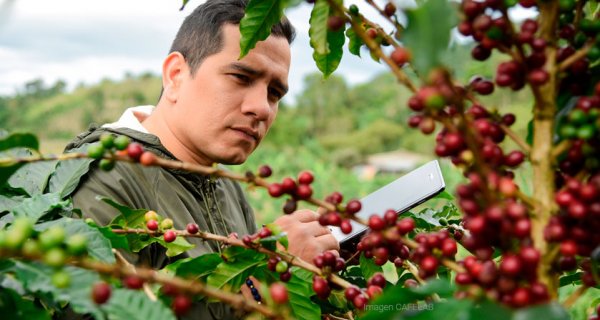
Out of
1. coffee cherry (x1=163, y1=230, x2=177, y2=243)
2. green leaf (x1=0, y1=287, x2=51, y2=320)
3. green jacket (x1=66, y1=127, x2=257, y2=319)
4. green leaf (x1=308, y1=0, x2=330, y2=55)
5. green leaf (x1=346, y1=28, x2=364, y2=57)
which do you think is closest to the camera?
green leaf (x1=0, y1=287, x2=51, y2=320)

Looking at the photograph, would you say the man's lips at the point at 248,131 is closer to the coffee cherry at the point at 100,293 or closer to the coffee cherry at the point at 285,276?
the coffee cherry at the point at 285,276

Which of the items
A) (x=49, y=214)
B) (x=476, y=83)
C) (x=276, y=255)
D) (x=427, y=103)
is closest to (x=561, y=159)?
(x=476, y=83)

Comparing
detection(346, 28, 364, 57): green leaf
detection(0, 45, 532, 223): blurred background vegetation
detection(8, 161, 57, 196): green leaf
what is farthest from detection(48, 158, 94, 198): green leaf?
detection(0, 45, 532, 223): blurred background vegetation

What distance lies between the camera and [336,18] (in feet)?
2.28

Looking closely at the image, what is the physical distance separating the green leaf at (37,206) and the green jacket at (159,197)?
0.93ft

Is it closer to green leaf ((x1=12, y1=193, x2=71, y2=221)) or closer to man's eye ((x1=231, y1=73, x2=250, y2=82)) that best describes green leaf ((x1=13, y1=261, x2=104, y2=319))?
green leaf ((x1=12, y1=193, x2=71, y2=221))

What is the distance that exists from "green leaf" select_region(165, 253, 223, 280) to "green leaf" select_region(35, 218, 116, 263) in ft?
0.49

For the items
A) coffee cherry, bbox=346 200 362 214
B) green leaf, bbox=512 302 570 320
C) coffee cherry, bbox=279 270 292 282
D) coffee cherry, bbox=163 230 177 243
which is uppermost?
coffee cherry, bbox=163 230 177 243

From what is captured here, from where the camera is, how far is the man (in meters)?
1.56

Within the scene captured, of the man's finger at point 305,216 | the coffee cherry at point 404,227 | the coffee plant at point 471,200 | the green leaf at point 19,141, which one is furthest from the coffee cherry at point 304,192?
the man's finger at point 305,216

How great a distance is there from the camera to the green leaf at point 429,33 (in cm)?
46

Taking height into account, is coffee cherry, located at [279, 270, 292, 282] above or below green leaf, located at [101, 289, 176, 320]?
above

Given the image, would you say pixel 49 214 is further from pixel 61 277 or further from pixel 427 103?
pixel 427 103

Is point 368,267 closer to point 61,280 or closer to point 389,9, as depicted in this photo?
point 389,9
